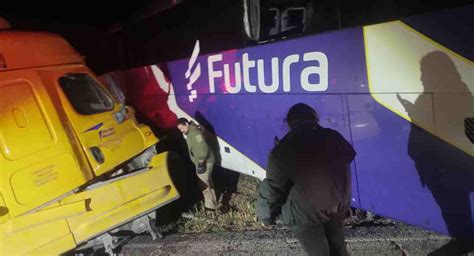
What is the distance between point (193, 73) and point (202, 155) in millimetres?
1264

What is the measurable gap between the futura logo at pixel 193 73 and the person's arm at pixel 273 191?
3743 mm

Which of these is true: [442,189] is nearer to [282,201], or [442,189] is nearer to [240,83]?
[282,201]

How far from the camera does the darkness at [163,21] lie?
391cm

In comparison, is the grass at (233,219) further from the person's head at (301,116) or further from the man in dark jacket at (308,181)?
the person's head at (301,116)

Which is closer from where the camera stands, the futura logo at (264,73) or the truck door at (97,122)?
the futura logo at (264,73)

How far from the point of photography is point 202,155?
645 centimetres

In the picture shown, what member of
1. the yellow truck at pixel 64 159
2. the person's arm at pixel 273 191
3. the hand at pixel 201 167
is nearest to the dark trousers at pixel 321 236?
the person's arm at pixel 273 191

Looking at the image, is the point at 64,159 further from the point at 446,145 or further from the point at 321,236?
the point at 446,145

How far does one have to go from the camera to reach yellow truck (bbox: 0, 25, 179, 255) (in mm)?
4285

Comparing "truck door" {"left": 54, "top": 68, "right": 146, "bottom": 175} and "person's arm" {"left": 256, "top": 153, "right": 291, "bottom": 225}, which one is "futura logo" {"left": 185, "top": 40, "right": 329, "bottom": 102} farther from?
"person's arm" {"left": 256, "top": 153, "right": 291, "bottom": 225}

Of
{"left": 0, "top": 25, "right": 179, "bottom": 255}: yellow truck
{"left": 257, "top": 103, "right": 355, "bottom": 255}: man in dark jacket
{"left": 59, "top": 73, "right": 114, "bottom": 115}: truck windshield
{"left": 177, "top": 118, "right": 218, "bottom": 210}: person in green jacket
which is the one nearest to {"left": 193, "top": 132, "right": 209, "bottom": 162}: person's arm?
{"left": 177, "top": 118, "right": 218, "bottom": 210}: person in green jacket

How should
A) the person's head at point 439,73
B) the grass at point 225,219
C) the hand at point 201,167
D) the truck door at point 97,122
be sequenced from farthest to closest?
the hand at point 201,167 → the grass at point 225,219 → the truck door at point 97,122 → the person's head at point 439,73

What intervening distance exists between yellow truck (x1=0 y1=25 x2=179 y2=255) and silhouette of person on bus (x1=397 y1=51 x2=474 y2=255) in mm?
2953

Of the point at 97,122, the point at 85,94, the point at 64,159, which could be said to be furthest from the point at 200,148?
the point at 64,159
